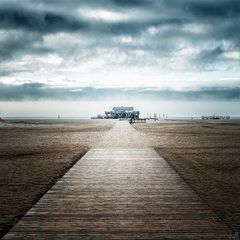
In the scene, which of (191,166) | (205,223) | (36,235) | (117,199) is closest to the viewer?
(36,235)

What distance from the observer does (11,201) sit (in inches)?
364

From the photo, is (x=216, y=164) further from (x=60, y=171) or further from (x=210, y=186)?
(x=60, y=171)

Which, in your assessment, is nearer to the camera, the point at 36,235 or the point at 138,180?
the point at 36,235

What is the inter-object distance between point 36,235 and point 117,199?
2.98m

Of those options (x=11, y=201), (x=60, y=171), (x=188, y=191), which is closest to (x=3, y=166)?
(x=60, y=171)

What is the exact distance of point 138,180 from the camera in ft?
36.9

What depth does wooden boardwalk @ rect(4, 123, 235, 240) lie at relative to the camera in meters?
6.10

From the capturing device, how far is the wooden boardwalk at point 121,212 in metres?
6.10

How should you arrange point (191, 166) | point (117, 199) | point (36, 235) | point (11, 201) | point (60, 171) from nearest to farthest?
point (36, 235), point (117, 199), point (11, 201), point (60, 171), point (191, 166)

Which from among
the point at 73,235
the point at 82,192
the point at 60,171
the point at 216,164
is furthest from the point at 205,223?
the point at 216,164

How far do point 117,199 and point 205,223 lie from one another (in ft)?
8.44

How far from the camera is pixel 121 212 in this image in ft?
24.3

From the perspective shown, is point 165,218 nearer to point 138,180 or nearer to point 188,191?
point 188,191

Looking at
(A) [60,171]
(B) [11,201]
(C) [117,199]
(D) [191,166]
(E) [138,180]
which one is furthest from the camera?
(D) [191,166]
